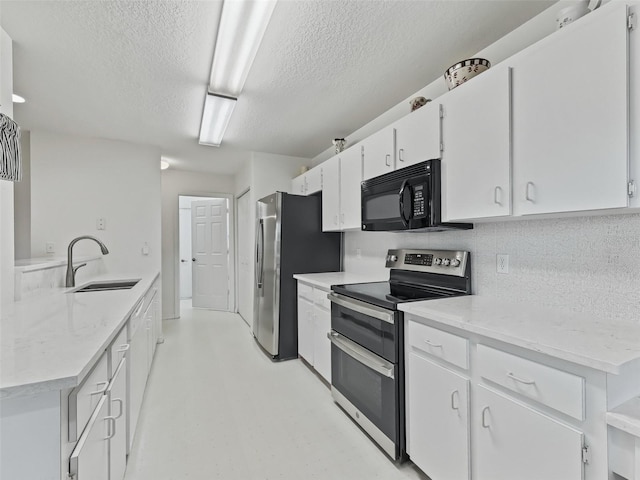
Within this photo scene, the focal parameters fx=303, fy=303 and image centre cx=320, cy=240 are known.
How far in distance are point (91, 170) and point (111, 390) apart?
3.25 m

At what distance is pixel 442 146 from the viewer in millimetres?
1796

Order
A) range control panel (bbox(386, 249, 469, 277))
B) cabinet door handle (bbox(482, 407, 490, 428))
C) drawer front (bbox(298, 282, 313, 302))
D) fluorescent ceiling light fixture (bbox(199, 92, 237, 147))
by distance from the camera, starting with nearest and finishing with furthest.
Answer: cabinet door handle (bbox(482, 407, 490, 428)) → range control panel (bbox(386, 249, 469, 277)) → fluorescent ceiling light fixture (bbox(199, 92, 237, 147)) → drawer front (bbox(298, 282, 313, 302))

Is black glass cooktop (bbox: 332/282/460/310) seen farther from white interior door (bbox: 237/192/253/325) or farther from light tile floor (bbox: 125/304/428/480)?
white interior door (bbox: 237/192/253/325)

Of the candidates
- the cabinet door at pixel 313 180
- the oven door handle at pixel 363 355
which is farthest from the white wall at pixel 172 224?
the oven door handle at pixel 363 355

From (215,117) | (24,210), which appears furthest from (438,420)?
(24,210)

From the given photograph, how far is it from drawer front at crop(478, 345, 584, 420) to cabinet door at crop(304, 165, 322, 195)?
8.16ft

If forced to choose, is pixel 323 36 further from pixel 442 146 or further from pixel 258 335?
pixel 258 335

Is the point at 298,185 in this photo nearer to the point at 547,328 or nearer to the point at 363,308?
the point at 363,308

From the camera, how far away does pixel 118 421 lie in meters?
1.44

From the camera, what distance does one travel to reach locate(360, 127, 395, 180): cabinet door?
7.38 ft

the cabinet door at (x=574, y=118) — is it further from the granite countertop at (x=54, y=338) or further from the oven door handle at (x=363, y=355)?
the granite countertop at (x=54, y=338)

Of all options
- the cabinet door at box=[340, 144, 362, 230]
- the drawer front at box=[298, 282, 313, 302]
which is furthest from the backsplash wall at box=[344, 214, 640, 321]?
the drawer front at box=[298, 282, 313, 302]

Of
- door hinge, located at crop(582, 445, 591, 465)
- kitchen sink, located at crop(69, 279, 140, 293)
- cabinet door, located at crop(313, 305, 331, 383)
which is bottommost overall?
cabinet door, located at crop(313, 305, 331, 383)

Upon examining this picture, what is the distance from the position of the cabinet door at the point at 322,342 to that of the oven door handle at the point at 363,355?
0.74 feet
